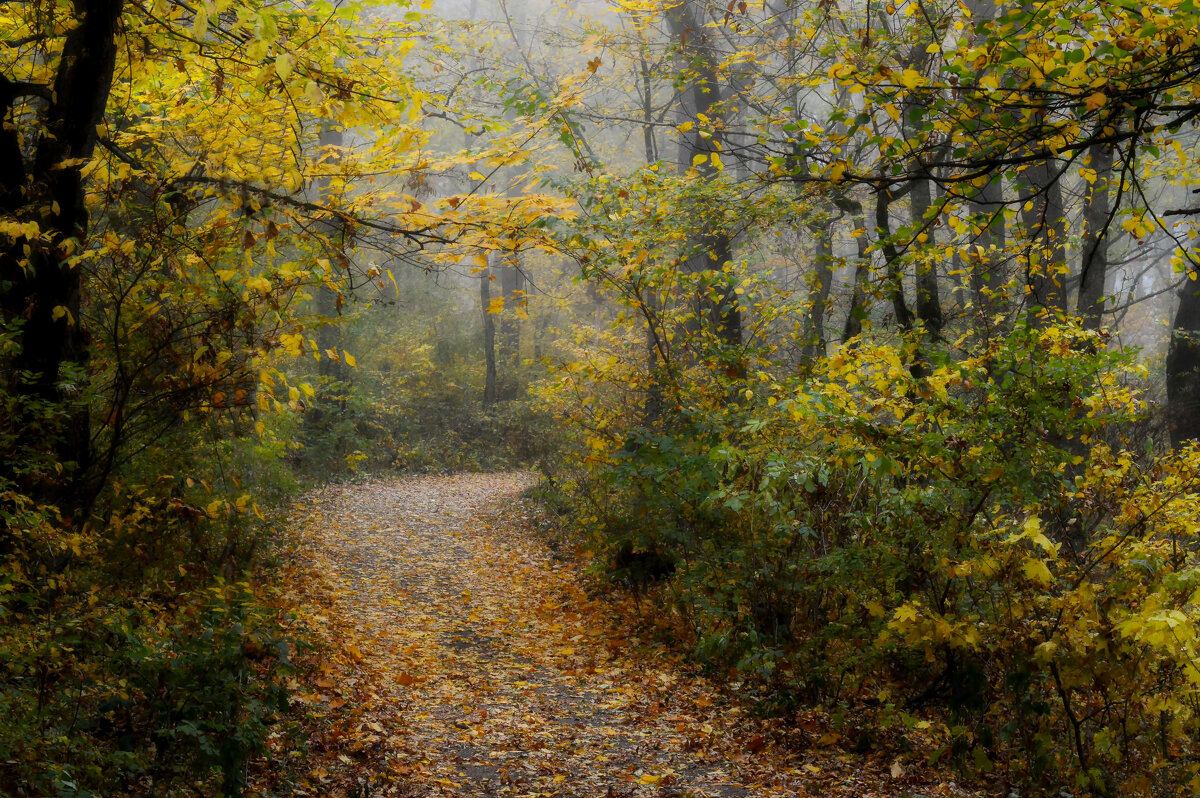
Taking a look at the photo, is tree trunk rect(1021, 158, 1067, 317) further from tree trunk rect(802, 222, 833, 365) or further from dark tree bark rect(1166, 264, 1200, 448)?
dark tree bark rect(1166, 264, 1200, 448)

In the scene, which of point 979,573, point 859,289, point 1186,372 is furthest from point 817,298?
point 1186,372

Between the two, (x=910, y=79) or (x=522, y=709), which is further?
(x=522, y=709)

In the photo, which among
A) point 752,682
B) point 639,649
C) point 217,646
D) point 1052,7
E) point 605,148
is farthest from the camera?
point 605,148

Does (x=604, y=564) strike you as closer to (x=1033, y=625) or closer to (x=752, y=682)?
(x=752, y=682)

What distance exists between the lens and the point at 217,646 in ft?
11.9

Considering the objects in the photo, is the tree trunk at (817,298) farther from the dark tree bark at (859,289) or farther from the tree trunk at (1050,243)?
the tree trunk at (1050,243)

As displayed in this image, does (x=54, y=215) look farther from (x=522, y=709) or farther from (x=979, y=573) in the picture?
(x=979, y=573)

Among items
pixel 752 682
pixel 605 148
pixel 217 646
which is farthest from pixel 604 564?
pixel 605 148

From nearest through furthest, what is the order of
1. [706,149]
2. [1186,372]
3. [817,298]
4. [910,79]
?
1. [910,79]
2. [817,298]
3. [706,149]
4. [1186,372]

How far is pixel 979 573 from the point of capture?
14.6 ft

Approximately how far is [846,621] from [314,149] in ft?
16.0

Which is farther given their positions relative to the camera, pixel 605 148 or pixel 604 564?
pixel 605 148

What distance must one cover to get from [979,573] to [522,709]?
3.16 m

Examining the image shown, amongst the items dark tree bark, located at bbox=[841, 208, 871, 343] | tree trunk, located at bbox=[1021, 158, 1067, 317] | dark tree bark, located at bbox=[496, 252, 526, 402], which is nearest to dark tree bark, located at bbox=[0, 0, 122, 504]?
dark tree bark, located at bbox=[841, 208, 871, 343]
